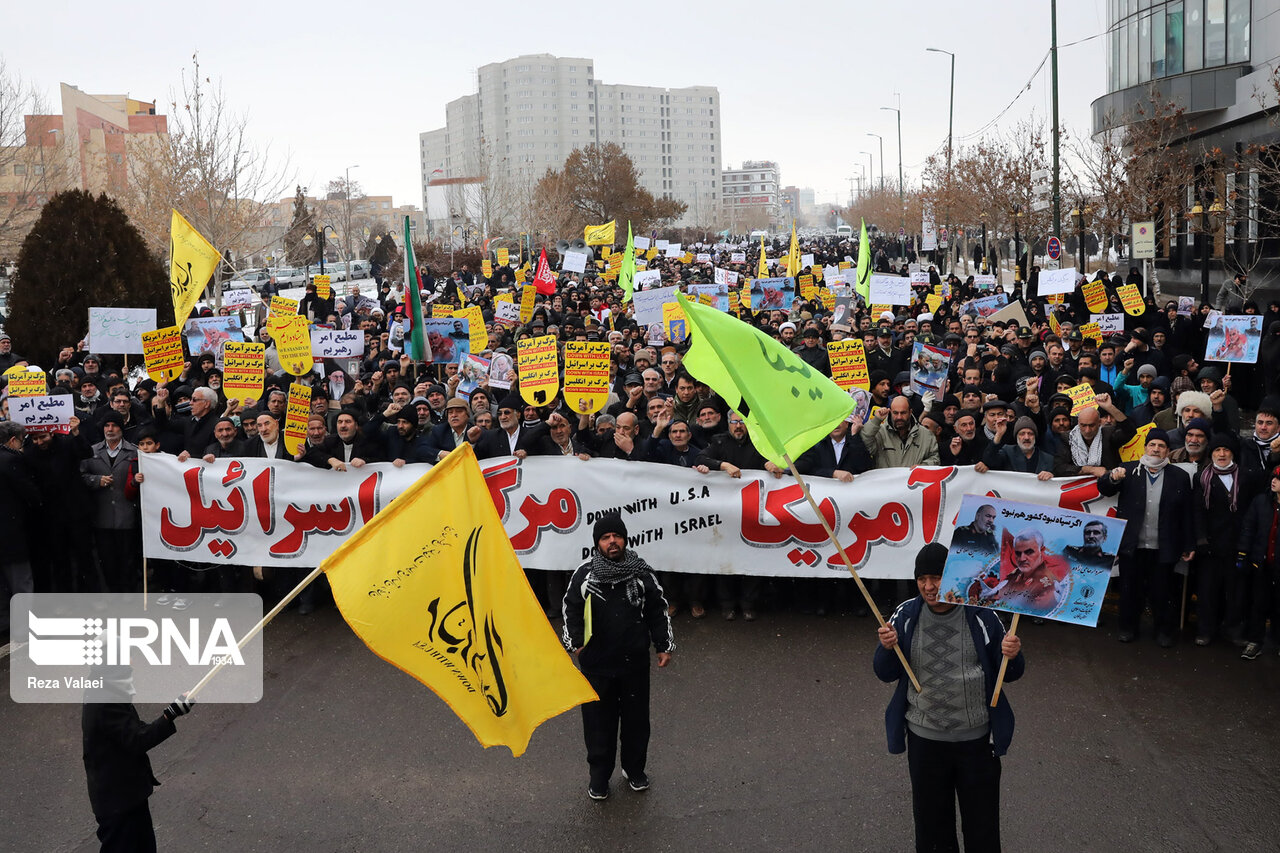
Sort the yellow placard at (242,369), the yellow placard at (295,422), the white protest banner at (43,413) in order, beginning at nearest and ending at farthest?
the white protest banner at (43,413), the yellow placard at (295,422), the yellow placard at (242,369)

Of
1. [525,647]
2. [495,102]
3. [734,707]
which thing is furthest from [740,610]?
[495,102]

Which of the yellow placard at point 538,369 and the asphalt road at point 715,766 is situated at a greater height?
the yellow placard at point 538,369

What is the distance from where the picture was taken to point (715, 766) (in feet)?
19.8

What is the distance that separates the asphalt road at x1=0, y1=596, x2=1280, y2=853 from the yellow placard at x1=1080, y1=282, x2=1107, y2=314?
31.6 ft

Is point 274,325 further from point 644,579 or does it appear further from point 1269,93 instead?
point 1269,93

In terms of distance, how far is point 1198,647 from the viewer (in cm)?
742

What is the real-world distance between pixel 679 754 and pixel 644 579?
1.21 m

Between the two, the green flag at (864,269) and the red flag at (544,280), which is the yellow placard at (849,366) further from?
the red flag at (544,280)

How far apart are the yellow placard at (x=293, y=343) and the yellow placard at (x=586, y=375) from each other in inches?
185

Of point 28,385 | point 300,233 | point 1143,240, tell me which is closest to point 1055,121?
point 1143,240

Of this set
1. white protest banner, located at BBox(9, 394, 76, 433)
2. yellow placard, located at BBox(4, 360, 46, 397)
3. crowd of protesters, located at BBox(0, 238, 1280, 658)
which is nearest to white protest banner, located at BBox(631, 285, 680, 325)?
crowd of protesters, located at BBox(0, 238, 1280, 658)

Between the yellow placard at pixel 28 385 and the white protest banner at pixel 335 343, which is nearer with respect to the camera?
the yellow placard at pixel 28 385

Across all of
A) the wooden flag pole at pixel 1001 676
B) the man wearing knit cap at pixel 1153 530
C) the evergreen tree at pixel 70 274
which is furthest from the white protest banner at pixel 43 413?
the evergreen tree at pixel 70 274

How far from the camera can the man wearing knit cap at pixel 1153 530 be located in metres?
7.27
